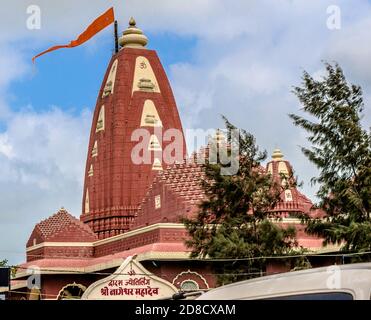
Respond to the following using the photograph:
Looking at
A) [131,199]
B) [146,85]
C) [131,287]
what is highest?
[146,85]

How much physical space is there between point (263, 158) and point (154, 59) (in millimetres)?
29933

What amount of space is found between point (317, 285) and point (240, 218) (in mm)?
22428

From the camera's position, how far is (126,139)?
55.7 metres

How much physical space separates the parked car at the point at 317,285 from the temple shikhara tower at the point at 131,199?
3151 cm

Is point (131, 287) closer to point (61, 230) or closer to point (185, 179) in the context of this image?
point (185, 179)

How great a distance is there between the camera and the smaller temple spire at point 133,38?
58.4 m

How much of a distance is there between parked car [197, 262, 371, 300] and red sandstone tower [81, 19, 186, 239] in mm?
47922

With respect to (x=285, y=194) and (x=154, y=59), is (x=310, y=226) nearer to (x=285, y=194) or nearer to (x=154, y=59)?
(x=285, y=194)

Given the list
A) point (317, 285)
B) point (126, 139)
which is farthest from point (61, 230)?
point (317, 285)

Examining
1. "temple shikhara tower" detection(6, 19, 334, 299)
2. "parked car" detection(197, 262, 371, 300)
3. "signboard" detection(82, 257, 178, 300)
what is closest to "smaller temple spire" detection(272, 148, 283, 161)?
"temple shikhara tower" detection(6, 19, 334, 299)

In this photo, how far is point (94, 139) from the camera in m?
57.7

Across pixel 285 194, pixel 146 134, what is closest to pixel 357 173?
pixel 285 194

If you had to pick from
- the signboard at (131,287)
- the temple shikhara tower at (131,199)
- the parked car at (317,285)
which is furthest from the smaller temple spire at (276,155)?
the parked car at (317,285)

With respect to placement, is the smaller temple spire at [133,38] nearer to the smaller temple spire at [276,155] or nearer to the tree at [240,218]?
the smaller temple spire at [276,155]
